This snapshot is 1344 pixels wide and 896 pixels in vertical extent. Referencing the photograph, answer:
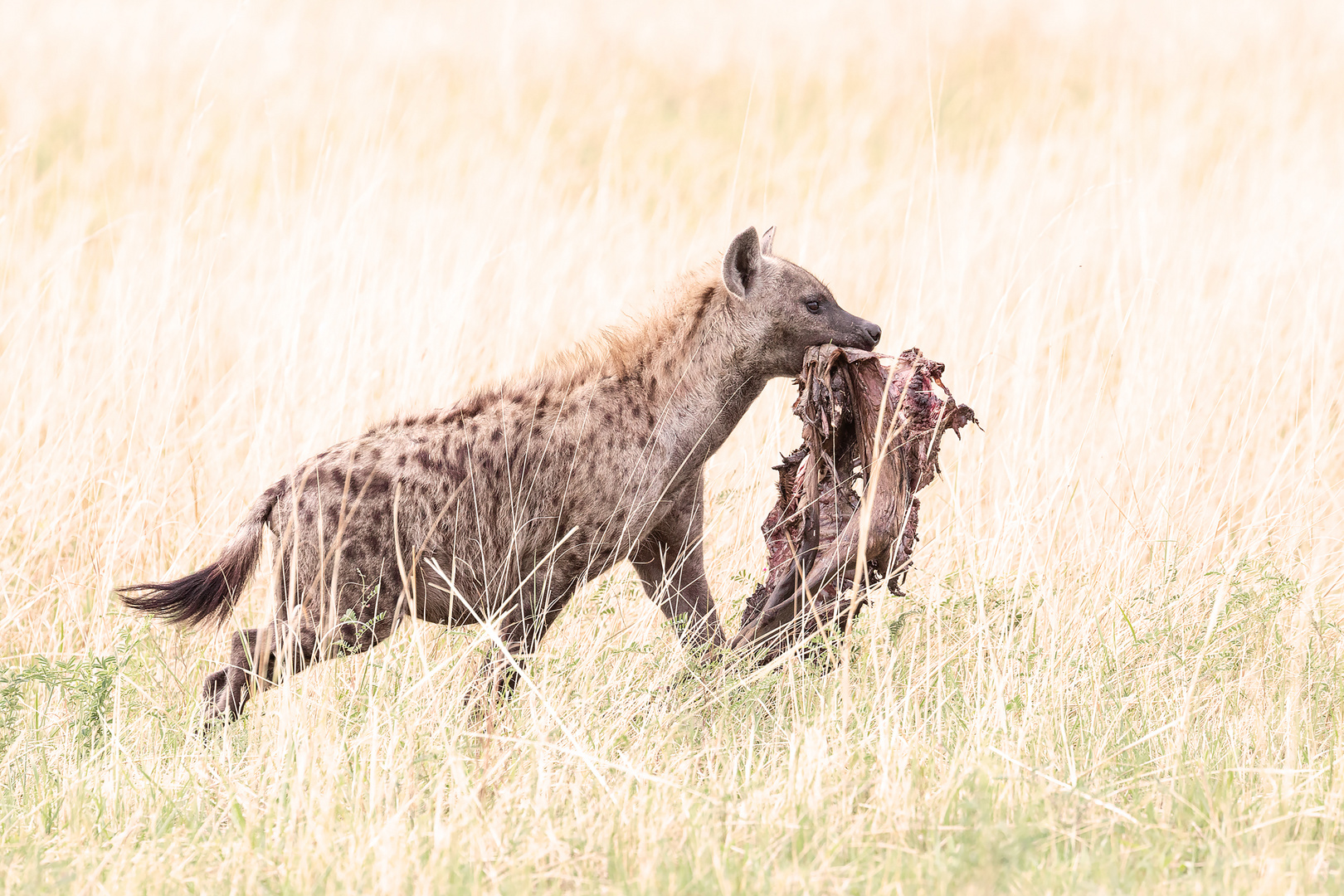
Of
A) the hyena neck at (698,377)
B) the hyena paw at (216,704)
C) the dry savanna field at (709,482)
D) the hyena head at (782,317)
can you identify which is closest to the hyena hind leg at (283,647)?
the hyena paw at (216,704)

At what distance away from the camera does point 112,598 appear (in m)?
5.64

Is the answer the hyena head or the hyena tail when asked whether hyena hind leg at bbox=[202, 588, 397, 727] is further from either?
the hyena head

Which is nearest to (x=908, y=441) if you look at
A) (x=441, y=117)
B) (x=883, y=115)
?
(x=441, y=117)

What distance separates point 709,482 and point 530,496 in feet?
5.49

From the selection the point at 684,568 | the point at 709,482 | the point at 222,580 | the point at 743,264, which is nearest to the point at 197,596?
the point at 222,580

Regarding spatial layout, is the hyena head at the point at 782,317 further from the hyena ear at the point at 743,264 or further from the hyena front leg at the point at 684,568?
the hyena front leg at the point at 684,568

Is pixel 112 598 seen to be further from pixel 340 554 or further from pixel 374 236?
pixel 374 236

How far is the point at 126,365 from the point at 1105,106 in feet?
24.5

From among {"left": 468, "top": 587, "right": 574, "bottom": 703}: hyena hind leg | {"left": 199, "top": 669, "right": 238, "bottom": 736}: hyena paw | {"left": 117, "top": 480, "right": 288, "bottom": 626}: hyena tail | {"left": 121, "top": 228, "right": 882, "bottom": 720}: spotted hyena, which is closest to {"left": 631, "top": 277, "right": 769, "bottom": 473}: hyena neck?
{"left": 121, "top": 228, "right": 882, "bottom": 720}: spotted hyena

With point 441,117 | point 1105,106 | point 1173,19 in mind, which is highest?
point 1173,19

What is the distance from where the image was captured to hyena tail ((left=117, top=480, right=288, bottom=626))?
4.68 meters

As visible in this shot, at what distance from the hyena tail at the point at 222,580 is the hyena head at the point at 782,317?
1577mm

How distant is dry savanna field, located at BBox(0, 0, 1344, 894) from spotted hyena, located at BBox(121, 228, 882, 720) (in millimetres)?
190

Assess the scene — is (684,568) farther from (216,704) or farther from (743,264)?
(216,704)
